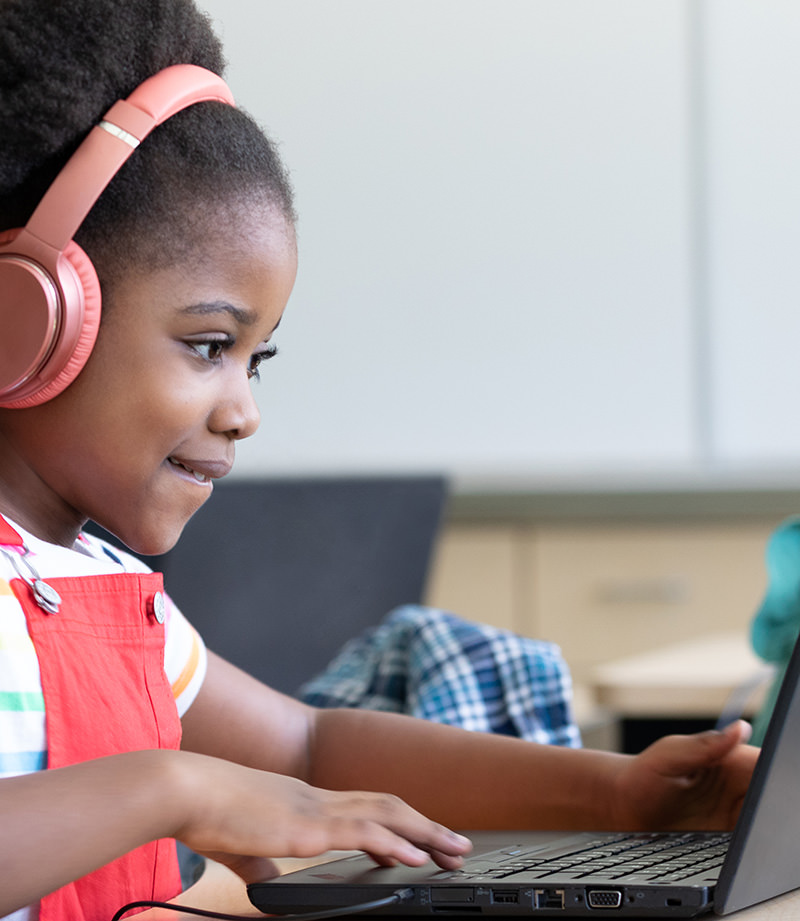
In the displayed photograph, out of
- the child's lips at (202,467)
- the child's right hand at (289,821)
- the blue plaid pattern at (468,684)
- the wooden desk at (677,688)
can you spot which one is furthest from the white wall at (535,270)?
the child's right hand at (289,821)

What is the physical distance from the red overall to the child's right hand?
11cm

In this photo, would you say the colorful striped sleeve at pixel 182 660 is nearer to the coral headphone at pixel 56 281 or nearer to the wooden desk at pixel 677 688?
the coral headphone at pixel 56 281

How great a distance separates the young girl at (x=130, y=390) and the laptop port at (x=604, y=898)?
0.08m

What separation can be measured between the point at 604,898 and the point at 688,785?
0.25 meters

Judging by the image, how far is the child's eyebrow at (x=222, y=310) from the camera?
0.66 metres

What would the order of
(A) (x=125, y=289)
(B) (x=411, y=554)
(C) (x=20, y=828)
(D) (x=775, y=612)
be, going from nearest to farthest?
(C) (x=20, y=828) < (A) (x=125, y=289) < (D) (x=775, y=612) < (B) (x=411, y=554)

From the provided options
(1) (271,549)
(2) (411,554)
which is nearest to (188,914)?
(1) (271,549)

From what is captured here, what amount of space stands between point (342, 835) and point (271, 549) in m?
0.82

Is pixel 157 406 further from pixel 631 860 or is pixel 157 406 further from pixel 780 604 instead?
pixel 780 604

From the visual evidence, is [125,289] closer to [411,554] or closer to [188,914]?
[188,914]

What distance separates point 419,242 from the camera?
2.55 m

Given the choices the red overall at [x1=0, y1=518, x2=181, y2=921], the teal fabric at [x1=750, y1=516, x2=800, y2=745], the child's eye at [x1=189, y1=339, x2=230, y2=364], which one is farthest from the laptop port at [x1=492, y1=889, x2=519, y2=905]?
the teal fabric at [x1=750, y1=516, x2=800, y2=745]

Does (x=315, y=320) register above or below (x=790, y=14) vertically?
below

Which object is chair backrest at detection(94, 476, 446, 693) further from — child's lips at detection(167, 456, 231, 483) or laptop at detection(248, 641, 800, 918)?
laptop at detection(248, 641, 800, 918)
